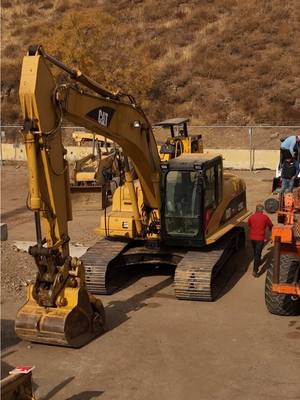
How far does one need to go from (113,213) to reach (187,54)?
27143 mm

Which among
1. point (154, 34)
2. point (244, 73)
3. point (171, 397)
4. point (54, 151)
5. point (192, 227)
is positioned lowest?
point (171, 397)

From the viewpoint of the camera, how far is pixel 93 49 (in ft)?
104

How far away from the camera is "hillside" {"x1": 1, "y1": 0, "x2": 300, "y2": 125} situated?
3159cm

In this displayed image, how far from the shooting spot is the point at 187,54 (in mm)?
37438

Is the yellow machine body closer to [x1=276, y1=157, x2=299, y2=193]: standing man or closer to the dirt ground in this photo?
the dirt ground

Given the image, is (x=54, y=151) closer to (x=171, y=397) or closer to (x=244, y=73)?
(x=171, y=397)

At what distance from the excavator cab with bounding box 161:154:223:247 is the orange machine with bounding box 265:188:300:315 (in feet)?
5.20

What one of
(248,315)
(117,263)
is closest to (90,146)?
(117,263)

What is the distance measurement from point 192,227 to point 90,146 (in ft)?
52.5

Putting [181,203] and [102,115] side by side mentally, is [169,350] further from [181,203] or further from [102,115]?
[102,115]

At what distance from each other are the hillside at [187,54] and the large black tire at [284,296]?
21.0 metres

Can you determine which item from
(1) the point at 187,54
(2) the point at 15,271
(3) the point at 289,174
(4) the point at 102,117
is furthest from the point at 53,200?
(1) the point at 187,54

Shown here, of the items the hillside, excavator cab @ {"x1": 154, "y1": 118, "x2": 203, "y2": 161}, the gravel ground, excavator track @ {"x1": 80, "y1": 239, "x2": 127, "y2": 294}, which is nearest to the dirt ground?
the gravel ground

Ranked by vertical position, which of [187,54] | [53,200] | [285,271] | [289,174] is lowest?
[285,271]
